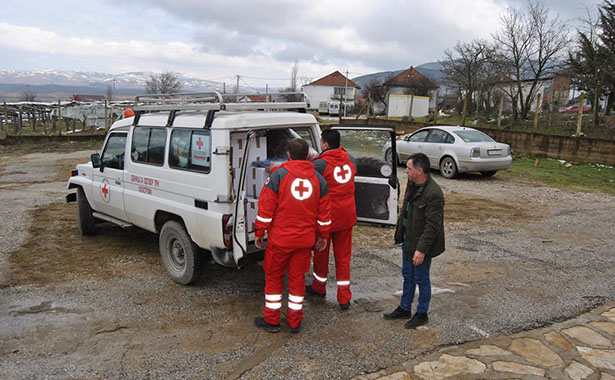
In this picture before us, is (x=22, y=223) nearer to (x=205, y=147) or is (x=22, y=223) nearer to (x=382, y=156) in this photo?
(x=205, y=147)

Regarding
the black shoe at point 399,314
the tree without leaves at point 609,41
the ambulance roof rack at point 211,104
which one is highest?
the tree without leaves at point 609,41

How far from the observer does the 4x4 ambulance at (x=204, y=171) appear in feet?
15.2

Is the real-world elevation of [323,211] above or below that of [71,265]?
above

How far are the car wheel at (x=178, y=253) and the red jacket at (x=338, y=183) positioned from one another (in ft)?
5.23

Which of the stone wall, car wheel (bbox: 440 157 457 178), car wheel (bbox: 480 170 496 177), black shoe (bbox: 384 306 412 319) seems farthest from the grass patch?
black shoe (bbox: 384 306 412 319)

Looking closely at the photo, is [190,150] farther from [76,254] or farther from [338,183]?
[76,254]

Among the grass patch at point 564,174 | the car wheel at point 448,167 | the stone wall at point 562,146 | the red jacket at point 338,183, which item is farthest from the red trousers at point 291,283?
the stone wall at point 562,146

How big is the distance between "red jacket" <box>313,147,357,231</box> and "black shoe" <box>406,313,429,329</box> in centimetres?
108

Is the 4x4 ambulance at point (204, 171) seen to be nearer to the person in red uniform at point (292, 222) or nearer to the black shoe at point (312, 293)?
the person in red uniform at point (292, 222)

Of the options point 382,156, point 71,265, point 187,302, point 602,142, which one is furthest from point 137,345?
point 602,142

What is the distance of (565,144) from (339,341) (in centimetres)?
1478

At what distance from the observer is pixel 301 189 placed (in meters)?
4.14

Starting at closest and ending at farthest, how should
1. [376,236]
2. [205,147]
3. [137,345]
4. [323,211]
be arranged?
[137,345] < [323,211] < [205,147] < [376,236]

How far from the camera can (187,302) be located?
4.93 m
